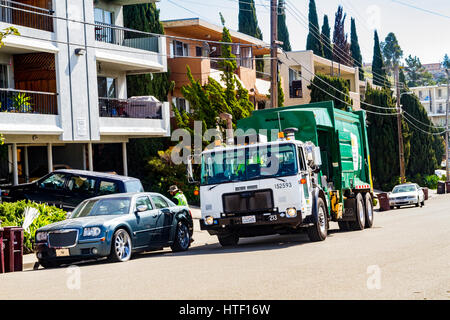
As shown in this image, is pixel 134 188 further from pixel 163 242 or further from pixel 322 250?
pixel 322 250

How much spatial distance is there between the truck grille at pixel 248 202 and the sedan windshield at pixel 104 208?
2.29 metres

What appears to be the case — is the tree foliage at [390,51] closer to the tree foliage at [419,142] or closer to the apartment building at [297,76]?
the tree foliage at [419,142]

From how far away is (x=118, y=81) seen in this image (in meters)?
33.9

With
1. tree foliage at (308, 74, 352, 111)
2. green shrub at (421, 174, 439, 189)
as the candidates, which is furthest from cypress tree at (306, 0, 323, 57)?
tree foliage at (308, 74, 352, 111)

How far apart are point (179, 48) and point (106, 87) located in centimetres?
852

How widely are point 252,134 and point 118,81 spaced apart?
57.5 ft

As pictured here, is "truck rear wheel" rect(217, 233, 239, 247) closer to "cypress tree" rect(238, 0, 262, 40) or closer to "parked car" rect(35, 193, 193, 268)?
"parked car" rect(35, 193, 193, 268)

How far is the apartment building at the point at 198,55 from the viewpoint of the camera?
128 ft

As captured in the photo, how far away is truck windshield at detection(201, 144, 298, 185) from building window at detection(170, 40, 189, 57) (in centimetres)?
2345

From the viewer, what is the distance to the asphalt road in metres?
9.22

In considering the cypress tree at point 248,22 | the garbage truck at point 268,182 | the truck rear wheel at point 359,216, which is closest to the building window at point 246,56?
the cypress tree at point 248,22

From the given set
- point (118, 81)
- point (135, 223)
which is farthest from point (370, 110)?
point (135, 223)

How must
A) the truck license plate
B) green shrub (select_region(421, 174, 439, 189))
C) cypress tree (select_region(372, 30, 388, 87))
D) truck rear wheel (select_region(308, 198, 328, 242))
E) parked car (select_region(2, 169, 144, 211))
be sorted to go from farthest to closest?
cypress tree (select_region(372, 30, 388, 87)), green shrub (select_region(421, 174, 439, 189)), parked car (select_region(2, 169, 144, 211)), truck rear wheel (select_region(308, 198, 328, 242)), the truck license plate

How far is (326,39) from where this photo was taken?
279ft
